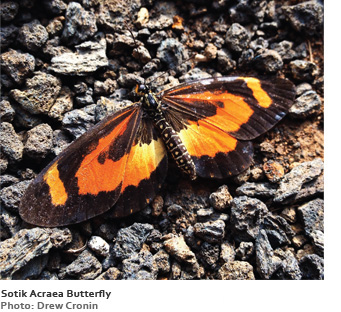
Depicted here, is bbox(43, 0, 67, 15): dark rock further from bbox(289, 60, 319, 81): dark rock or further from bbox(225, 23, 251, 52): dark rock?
bbox(289, 60, 319, 81): dark rock

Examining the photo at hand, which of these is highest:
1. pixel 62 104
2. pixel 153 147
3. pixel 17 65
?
pixel 17 65

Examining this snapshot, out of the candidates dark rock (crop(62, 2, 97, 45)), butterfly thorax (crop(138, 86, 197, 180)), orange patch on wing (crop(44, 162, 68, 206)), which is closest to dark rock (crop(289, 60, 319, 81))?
butterfly thorax (crop(138, 86, 197, 180))

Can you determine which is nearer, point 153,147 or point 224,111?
point 153,147

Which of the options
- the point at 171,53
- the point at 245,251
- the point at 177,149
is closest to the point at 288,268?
the point at 245,251

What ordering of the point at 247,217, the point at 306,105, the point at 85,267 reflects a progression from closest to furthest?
the point at 85,267, the point at 247,217, the point at 306,105

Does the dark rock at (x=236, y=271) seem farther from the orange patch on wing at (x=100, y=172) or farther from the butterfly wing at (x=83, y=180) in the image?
the orange patch on wing at (x=100, y=172)

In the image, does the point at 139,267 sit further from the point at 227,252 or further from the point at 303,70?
the point at 303,70

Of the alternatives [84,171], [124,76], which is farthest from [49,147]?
[124,76]
